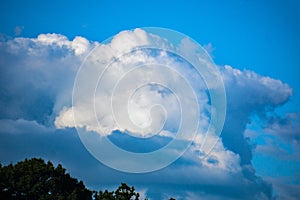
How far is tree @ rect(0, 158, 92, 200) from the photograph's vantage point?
291 feet

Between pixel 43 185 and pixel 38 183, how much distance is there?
Result: 3.47 feet

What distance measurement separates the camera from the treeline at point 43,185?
88.8 m

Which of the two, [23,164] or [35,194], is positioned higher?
[23,164]

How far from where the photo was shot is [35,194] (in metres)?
89.1

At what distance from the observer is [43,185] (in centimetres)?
9119

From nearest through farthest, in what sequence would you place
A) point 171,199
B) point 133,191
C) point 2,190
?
point 2,190 < point 133,191 < point 171,199

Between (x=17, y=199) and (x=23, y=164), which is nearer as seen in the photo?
(x=17, y=199)

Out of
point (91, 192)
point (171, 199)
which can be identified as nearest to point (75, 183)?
point (91, 192)

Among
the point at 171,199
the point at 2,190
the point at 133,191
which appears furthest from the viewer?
the point at 171,199

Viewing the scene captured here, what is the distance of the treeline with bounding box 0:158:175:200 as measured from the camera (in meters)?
88.8

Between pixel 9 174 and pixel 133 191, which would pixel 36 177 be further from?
pixel 133 191

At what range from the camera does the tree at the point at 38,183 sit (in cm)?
8875

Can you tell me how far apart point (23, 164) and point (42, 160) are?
174 inches

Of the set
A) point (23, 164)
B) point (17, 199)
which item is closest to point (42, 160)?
point (23, 164)
